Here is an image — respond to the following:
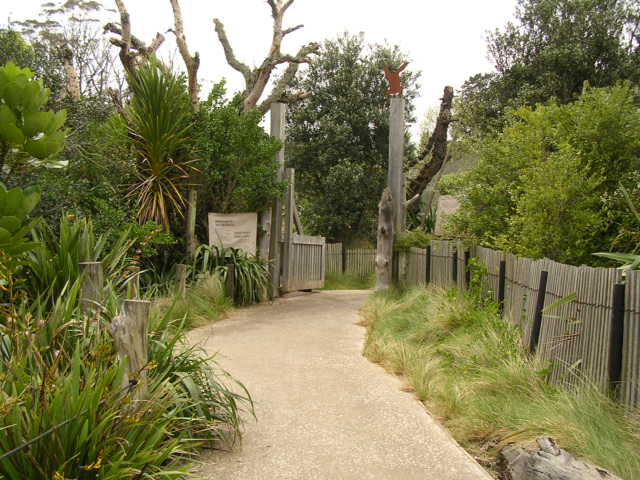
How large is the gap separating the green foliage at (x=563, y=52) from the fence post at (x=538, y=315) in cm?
1117

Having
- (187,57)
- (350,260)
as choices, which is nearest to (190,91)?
(187,57)

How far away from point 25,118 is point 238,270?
6740 mm

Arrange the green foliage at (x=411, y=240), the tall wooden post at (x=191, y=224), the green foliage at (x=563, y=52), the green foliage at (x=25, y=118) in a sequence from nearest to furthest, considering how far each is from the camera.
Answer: the green foliage at (x=25, y=118)
the tall wooden post at (x=191, y=224)
the green foliage at (x=411, y=240)
the green foliage at (x=563, y=52)

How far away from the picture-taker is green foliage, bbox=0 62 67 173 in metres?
4.05

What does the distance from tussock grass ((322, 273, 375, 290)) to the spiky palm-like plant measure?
7043 mm

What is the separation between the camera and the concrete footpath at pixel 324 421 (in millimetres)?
3896

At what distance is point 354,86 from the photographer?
18.7 meters

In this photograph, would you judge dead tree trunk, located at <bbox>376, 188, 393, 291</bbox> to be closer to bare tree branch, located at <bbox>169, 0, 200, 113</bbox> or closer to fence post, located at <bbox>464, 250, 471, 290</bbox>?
fence post, located at <bbox>464, 250, 471, 290</bbox>

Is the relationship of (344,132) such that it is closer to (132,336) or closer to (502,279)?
(502,279)

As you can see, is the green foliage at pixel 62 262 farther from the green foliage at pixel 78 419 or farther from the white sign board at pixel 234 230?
the white sign board at pixel 234 230

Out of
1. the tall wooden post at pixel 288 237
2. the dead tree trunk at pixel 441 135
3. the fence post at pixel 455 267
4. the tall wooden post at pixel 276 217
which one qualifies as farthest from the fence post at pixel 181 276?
the dead tree trunk at pixel 441 135

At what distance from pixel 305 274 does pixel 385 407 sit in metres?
8.56

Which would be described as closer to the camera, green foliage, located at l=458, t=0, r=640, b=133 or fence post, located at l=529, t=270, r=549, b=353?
fence post, located at l=529, t=270, r=549, b=353

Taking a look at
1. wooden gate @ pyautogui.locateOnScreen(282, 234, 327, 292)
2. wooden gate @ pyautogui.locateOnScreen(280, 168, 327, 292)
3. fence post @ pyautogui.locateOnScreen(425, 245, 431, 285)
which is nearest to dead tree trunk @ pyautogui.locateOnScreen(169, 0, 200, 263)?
wooden gate @ pyautogui.locateOnScreen(280, 168, 327, 292)
